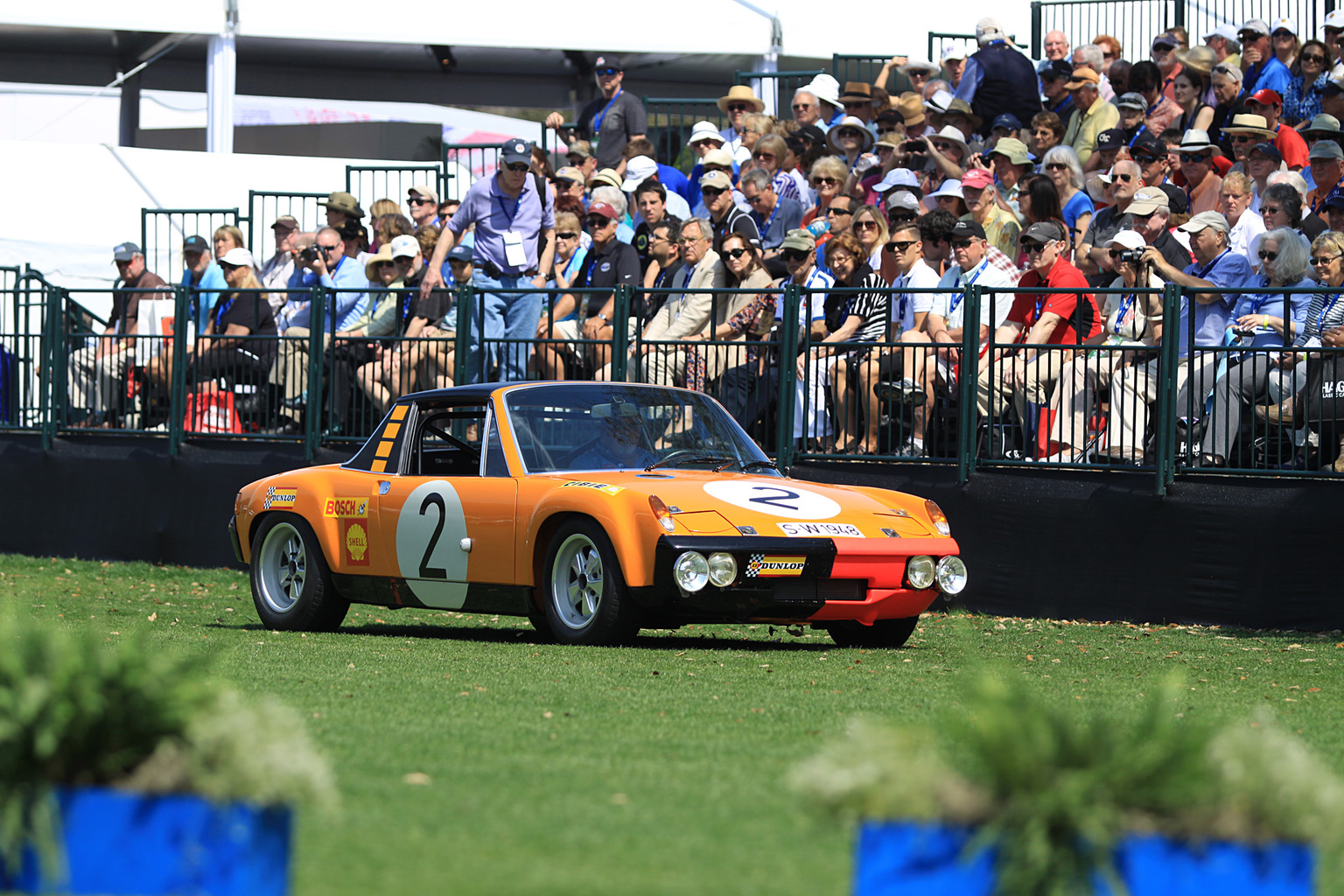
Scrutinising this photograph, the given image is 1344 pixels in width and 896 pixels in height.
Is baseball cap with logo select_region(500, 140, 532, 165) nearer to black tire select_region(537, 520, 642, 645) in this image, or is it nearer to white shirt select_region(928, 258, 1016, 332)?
white shirt select_region(928, 258, 1016, 332)

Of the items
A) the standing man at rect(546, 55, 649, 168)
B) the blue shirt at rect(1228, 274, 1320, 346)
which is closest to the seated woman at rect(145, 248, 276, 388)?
the standing man at rect(546, 55, 649, 168)

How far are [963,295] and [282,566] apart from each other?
200 inches

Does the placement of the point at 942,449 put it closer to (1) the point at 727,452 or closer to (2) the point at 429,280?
(1) the point at 727,452

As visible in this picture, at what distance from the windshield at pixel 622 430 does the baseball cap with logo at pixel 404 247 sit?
260 inches

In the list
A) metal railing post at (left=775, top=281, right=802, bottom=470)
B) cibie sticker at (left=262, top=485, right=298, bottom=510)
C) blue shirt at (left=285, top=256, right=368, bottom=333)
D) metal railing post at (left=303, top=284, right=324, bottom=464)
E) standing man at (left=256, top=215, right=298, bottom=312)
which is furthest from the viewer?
standing man at (left=256, top=215, right=298, bottom=312)

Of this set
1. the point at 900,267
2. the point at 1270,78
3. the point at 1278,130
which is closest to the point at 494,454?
the point at 900,267

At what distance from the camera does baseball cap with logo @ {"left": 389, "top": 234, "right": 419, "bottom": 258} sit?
59.5ft

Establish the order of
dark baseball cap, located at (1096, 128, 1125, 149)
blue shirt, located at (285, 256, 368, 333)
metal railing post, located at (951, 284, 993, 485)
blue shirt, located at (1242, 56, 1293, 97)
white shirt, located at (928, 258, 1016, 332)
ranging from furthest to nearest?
blue shirt, located at (1242, 56, 1293, 97)
blue shirt, located at (285, 256, 368, 333)
dark baseball cap, located at (1096, 128, 1125, 149)
white shirt, located at (928, 258, 1016, 332)
metal railing post, located at (951, 284, 993, 485)

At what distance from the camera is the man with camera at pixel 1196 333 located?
12766 millimetres

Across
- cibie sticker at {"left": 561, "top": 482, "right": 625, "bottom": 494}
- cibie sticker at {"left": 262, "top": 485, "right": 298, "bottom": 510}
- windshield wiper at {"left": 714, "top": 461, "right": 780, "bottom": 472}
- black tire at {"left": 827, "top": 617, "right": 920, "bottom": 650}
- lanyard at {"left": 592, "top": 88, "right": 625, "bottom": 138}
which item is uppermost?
lanyard at {"left": 592, "top": 88, "right": 625, "bottom": 138}

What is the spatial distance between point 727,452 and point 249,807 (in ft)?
26.2

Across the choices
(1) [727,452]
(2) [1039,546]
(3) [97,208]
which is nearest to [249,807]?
(1) [727,452]

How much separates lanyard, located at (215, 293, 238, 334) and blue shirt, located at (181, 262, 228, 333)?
0.17m

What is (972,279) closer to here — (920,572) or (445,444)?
(920,572)
